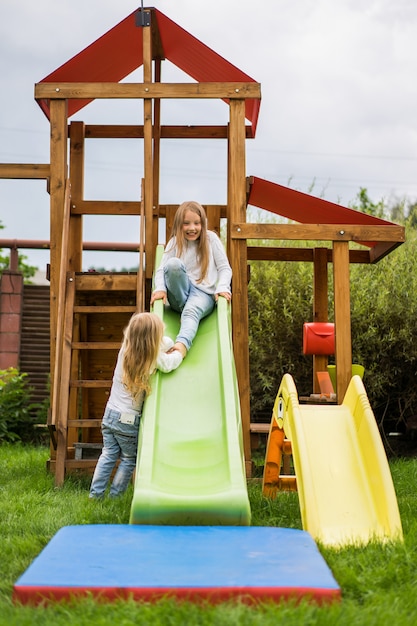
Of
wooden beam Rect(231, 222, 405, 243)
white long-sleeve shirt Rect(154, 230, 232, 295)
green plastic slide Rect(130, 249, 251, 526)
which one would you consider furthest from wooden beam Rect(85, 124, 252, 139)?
green plastic slide Rect(130, 249, 251, 526)

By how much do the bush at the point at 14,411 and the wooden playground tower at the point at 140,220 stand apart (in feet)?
7.78

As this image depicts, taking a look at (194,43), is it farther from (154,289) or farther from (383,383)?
(383,383)

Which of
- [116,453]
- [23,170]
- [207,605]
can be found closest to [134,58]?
[23,170]

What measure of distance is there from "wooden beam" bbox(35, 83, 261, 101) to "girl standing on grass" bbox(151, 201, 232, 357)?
996 mm

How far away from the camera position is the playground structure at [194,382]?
358 centimetres

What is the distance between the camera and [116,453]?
582 cm

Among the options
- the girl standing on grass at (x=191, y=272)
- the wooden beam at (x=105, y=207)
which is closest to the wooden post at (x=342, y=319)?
the girl standing on grass at (x=191, y=272)

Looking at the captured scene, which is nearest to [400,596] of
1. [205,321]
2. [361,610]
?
[361,610]

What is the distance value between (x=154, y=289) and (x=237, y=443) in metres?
2.22

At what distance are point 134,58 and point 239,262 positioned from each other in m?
2.59

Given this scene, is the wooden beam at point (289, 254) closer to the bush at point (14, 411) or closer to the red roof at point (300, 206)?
the red roof at point (300, 206)

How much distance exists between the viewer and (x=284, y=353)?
10.7 metres

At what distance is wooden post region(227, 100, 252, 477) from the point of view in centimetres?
690

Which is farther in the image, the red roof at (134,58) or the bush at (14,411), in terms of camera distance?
the bush at (14,411)
